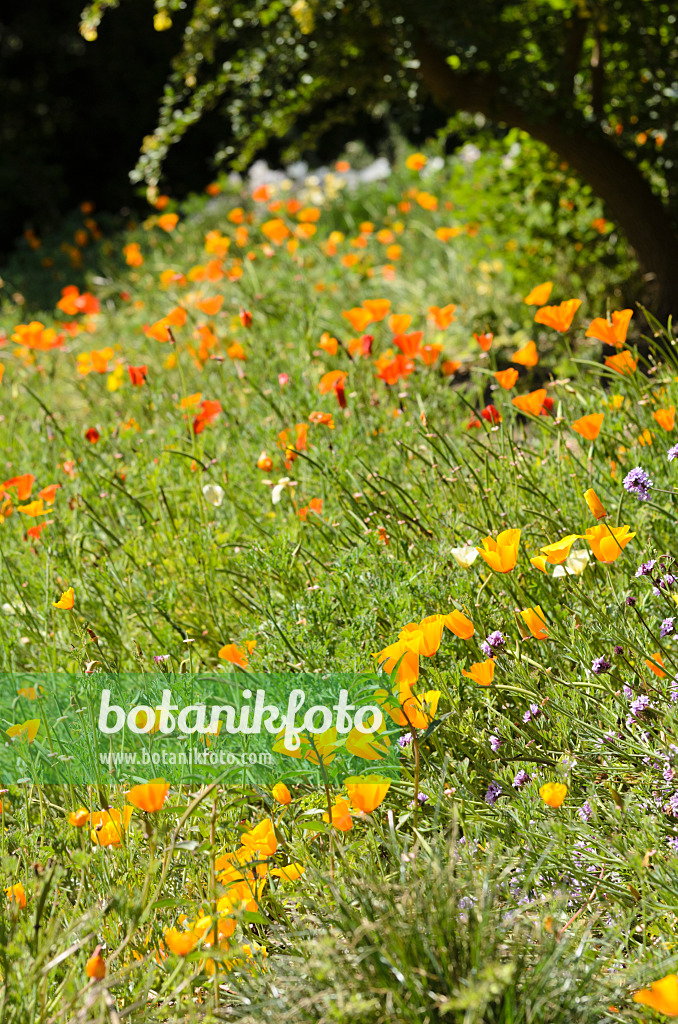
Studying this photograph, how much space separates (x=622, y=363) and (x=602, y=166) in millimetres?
1809

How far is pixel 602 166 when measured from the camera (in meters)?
3.76

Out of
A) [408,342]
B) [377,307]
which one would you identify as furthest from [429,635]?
[377,307]

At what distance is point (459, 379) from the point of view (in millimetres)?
4254

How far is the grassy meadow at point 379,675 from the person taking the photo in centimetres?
135

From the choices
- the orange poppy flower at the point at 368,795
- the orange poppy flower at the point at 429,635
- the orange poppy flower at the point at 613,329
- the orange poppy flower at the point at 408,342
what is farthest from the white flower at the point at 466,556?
the orange poppy flower at the point at 408,342

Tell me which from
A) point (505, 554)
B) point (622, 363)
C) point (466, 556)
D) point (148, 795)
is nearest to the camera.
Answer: point (148, 795)

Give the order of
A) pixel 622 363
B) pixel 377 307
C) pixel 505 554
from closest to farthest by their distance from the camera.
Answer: pixel 505 554 → pixel 622 363 → pixel 377 307

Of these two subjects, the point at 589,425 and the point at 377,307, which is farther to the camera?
the point at 377,307

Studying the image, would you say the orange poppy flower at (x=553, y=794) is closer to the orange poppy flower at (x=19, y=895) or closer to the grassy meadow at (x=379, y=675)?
the grassy meadow at (x=379, y=675)

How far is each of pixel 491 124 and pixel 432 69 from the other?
0.41 m

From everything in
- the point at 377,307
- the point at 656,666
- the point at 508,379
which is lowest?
the point at 656,666

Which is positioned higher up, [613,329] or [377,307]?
[377,307]

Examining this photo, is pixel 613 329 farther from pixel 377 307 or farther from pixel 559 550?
pixel 377 307

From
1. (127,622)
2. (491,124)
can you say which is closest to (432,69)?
(491,124)
